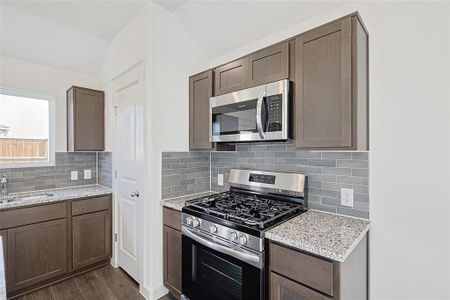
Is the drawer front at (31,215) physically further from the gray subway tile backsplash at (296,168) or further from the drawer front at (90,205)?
the gray subway tile backsplash at (296,168)

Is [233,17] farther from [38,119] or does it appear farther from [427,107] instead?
[38,119]

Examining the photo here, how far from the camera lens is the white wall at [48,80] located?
261 cm

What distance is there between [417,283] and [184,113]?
227cm

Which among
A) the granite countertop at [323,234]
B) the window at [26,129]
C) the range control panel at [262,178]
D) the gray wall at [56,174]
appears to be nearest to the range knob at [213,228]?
the granite countertop at [323,234]

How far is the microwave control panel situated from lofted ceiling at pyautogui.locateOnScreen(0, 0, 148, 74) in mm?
1635

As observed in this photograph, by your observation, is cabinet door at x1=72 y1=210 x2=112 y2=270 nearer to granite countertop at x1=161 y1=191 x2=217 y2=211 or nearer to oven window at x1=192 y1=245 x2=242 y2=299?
granite countertop at x1=161 y1=191 x2=217 y2=211

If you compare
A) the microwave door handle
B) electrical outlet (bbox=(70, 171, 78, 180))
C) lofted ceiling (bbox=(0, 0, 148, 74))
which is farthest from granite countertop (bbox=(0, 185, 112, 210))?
the microwave door handle

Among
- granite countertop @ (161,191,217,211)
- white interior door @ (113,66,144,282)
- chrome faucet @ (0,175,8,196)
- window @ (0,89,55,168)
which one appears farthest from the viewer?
window @ (0,89,55,168)

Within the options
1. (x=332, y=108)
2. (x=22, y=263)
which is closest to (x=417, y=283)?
(x=332, y=108)

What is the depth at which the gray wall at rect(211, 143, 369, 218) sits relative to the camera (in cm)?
162

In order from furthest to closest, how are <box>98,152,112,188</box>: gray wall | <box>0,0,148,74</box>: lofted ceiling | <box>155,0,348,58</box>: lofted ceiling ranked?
1. <box>98,152,112,188</box>: gray wall
2. <box>0,0,148,74</box>: lofted ceiling
3. <box>155,0,348,58</box>: lofted ceiling

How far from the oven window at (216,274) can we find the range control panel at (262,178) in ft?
2.55

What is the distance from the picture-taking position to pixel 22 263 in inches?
88.5

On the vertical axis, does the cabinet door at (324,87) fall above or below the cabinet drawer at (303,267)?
above
